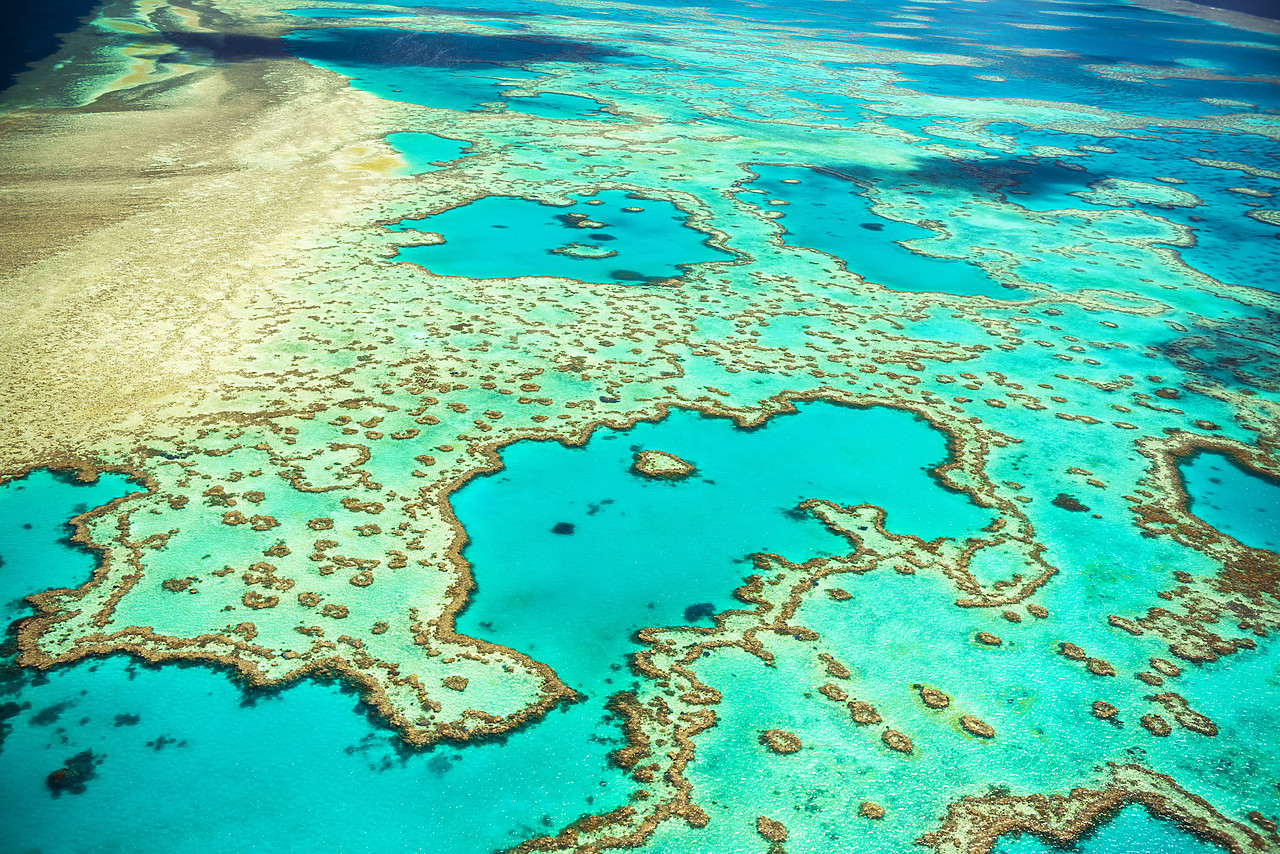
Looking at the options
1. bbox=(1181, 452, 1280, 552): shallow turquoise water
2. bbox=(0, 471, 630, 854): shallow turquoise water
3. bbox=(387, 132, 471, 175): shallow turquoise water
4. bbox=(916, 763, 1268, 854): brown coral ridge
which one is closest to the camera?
bbox=(0, 471, 630, 854): shallow turquoise water

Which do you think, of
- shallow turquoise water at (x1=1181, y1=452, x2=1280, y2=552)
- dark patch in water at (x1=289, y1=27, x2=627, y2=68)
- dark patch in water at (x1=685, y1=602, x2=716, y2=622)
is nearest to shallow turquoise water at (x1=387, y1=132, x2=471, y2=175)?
dark patch in water at (x1=289, y1=27, x2=627, y2=68)

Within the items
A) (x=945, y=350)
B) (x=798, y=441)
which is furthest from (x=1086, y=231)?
(x=798, y=441)

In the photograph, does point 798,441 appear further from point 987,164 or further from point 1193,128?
point 1193,128

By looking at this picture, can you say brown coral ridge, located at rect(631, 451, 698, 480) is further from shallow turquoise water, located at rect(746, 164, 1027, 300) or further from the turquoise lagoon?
shallow turquoise water, located at rect(746, 164, 1027, 300)

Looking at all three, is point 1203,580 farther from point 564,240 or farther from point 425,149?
point 425,149

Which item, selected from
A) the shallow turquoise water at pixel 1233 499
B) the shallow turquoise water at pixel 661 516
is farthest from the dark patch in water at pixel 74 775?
the shallow turquoise water at pixel 1233 499

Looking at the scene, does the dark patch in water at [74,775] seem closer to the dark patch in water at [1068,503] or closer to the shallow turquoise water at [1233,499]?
the dark patch in water at [1068,503]
